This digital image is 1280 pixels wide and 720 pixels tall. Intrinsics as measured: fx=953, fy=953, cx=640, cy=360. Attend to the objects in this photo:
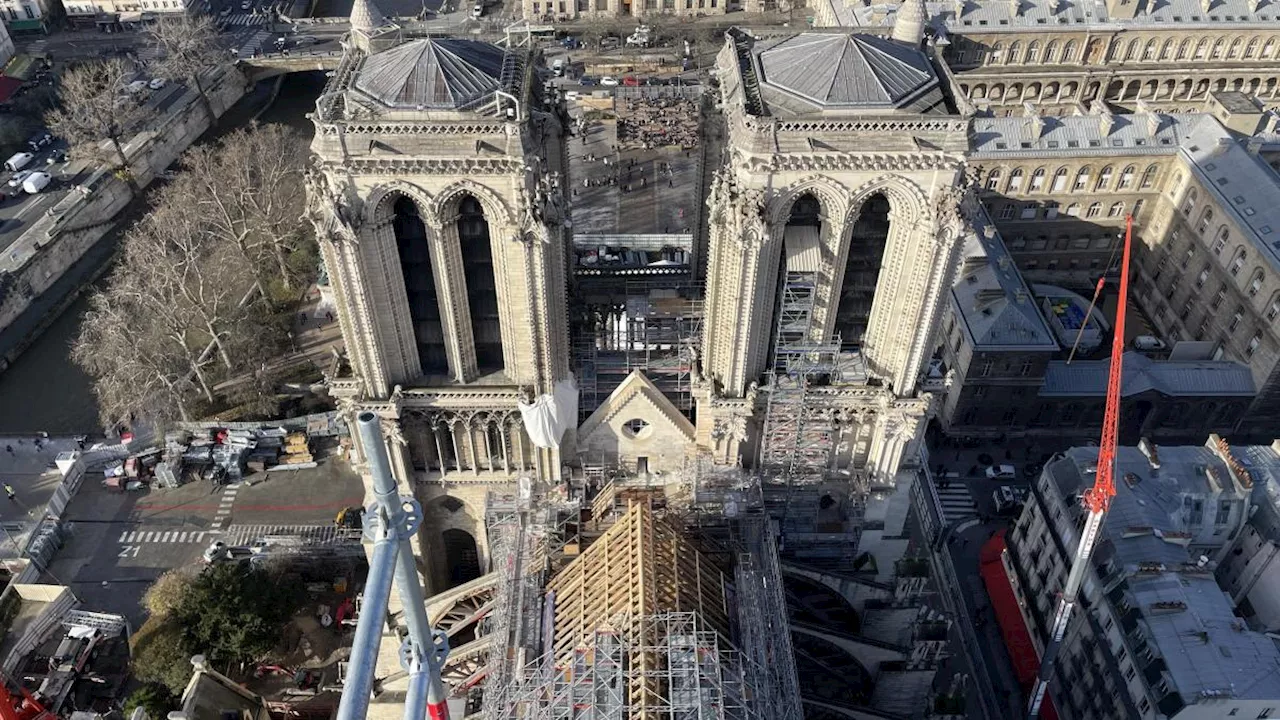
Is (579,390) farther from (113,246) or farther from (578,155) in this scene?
(113,246)

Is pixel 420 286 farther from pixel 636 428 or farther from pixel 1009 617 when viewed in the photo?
pixel 1009 617

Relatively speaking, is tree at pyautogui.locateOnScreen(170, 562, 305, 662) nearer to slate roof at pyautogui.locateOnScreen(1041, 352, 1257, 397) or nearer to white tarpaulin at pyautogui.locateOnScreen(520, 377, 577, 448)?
white tarpaulin at pyautogui.locateOnScreen(520, 377, 577, 448)

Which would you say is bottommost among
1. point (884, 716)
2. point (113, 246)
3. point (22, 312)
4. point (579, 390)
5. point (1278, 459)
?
point (884, 716)

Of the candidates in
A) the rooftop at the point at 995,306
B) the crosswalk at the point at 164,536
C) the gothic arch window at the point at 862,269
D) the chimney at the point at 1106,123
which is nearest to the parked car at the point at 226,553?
the crosswalk at the point at 164,536

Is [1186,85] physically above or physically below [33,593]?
above

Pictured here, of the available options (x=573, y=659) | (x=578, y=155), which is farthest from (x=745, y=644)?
Answer: (x=578, y=155)

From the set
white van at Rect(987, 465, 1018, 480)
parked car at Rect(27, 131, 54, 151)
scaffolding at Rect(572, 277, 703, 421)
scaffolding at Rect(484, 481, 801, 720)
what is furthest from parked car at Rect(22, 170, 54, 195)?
white van at Rect(987, 465, 1018, 480)
